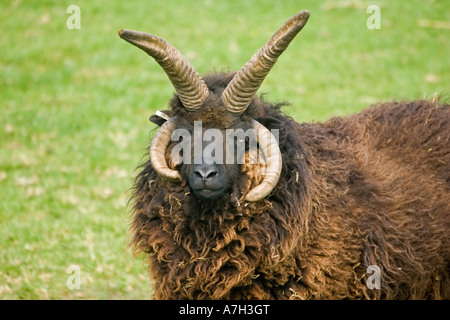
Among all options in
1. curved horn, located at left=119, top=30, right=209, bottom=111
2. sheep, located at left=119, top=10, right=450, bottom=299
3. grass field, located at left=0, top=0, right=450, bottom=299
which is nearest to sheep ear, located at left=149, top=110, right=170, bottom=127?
sheep, located at left=119, top=10, right=450, bottom=299

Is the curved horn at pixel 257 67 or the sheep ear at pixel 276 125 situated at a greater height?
the curved horn at pixel 257 67

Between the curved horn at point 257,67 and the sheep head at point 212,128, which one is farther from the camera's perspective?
the sheep head at point 212,128

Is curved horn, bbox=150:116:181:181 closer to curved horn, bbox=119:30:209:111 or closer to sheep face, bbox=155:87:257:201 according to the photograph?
sheep face, bbox=155:87:257:201

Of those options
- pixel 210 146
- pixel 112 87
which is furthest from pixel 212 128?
pixel 112 87

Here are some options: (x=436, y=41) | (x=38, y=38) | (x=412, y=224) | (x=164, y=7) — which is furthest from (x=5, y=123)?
(x=436, y=41)

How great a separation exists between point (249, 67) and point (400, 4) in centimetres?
1491

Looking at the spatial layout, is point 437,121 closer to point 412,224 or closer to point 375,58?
point 412,224

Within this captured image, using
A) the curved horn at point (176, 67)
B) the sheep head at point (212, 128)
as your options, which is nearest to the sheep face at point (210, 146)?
the sheep head at point (212, 128)

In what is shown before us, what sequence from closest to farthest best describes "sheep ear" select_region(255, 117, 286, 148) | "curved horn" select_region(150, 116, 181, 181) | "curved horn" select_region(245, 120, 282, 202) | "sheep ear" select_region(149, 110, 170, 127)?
"curved horn" select_region(245, 120, 282, 202)
"curved horn" select_region(150, 116, 181, 181)
"sheep ear" select_region(255, 117, 286, 148)
"sheep ear" select_region(149, 110, 170, 127)

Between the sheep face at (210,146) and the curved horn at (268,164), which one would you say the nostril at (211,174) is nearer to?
the sheep face at (210,146)

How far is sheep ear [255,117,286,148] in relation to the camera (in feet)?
18.0

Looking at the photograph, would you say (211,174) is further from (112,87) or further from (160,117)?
→ (112,87)

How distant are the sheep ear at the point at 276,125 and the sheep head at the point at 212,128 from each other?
105 mm

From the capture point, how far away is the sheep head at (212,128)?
5.05 meters
